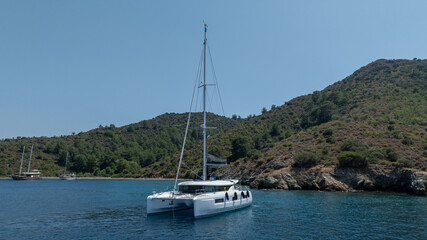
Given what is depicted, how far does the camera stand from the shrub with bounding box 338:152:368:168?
53875 mm

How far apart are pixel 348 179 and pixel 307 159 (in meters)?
8.75

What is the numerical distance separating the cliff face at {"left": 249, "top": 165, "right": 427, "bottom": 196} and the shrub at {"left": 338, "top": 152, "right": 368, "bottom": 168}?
2.83 ft

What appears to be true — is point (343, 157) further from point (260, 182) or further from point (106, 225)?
point (106, 225)

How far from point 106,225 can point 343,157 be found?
4708 centimetres

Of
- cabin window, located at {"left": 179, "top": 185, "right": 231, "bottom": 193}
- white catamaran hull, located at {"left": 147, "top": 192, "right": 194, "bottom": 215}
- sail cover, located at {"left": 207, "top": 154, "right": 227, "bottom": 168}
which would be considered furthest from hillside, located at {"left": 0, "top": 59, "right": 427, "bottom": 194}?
white catamaran hull, located at {"left": 147, "top": 192, "right": 194, "bottom": 215}

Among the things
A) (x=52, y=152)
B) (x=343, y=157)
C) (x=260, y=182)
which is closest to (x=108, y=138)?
(x=52, y=152)

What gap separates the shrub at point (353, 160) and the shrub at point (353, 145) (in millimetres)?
4628

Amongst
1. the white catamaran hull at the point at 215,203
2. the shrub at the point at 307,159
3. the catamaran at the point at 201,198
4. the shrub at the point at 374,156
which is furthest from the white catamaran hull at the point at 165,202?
the shrub at the point at 374,156

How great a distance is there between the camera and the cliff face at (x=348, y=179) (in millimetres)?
49156

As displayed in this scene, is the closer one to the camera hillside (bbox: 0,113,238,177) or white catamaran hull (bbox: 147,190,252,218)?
white catamaran hull (bbox: 147,190,252,218)

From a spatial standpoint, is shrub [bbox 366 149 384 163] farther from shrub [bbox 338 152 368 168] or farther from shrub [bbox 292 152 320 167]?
shrub [bbox 292 152 320 167]

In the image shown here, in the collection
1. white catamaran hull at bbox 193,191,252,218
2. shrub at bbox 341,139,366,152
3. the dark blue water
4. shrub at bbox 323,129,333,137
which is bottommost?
the dark blue water

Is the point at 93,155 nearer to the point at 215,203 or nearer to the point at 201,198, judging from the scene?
the point at 215,203

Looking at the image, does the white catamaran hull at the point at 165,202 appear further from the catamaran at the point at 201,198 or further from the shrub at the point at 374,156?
the shrub at the point at 374,156
